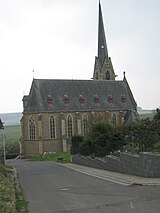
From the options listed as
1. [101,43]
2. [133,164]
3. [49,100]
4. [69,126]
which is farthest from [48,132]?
[133,164]

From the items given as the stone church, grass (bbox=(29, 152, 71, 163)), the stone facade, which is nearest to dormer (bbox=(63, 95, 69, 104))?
the stone church

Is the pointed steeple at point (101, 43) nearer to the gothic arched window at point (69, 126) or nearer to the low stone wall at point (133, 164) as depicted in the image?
the gothic arched window at point (69, 126)

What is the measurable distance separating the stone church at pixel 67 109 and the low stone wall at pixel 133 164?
96.3ft

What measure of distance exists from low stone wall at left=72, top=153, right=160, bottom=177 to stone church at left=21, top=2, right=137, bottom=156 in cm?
2934

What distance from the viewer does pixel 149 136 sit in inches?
748

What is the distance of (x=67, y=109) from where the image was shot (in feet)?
187

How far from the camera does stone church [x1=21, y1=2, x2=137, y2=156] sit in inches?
2174

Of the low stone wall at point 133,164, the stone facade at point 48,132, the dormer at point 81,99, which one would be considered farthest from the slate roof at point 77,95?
the low stone wall at point 133,164

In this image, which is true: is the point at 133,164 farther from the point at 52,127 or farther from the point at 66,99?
the point at 66,99

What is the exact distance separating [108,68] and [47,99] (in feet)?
55.0

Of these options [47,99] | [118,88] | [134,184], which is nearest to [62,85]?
[47,99]

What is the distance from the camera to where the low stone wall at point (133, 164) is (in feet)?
51.8

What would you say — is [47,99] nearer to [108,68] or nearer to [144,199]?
[108,68]

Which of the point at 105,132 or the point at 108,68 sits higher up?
the point at 108,68
